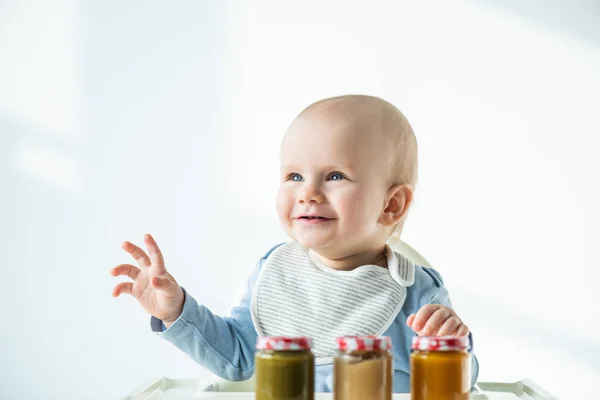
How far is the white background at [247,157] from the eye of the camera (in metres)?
3.37

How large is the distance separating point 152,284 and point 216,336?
0.82 feet

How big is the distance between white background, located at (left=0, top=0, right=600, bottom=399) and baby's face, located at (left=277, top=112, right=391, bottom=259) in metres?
2.03

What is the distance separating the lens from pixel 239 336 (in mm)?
1406

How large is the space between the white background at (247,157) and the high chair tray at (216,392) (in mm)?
2031

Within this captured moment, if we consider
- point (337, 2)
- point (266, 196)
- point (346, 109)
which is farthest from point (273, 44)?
point (346, 109)

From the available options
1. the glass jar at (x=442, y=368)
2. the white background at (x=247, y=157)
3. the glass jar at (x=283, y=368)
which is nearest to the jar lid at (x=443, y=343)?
the glass jar at (x=442, y=368)

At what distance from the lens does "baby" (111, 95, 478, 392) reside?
1308 millimetres

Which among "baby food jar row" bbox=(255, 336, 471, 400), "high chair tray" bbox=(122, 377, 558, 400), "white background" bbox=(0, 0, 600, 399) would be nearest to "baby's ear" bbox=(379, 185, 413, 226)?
"high chair tray" bbox=(122, 377, 558, 400)

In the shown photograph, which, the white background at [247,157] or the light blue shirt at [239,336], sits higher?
the white background at [247,157]

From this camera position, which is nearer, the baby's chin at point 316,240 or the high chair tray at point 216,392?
the high chair tray at point 216,392

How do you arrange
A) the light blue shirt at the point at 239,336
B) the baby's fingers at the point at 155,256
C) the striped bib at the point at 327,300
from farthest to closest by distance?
the striped bib at the point at 327,300 → the light blue shirt at the point at 239,336 → the baby's fingers at the point at 155,256

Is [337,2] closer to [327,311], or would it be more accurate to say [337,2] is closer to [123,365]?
[123,365]

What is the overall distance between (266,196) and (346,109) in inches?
81.4

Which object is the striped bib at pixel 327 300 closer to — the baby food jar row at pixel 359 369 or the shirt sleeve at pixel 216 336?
the shirt sleeve at pixel 216 336
